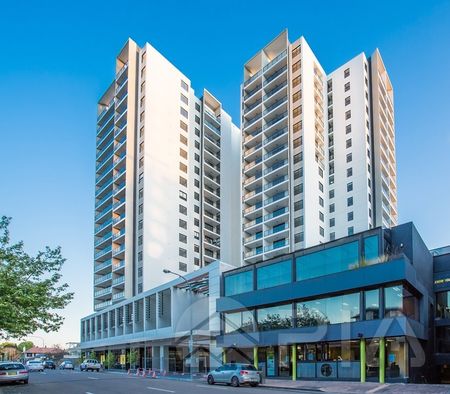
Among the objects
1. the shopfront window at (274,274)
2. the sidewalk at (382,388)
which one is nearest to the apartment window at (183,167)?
the shopfront window at (274,274)

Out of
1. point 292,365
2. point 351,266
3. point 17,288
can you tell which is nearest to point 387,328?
point 351,266

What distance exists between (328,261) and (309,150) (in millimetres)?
43324

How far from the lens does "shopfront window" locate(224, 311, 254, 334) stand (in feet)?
132

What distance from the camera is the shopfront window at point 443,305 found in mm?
37500

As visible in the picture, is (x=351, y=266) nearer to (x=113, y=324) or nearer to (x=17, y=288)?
(x=17, y=288)

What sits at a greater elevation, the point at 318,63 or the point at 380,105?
the point at 318,63

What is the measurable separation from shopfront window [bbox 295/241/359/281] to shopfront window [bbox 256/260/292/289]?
3.64 feet

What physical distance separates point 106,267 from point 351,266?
5786 cm

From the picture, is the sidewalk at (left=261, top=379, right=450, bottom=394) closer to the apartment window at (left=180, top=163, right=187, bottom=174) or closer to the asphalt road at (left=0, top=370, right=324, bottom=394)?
the asphalt road at (left=0, top=370, right=324, bottom=394)

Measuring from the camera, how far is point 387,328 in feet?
94.2

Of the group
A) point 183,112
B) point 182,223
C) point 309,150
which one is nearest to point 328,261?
point 309,150

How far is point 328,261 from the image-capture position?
34.2 metres

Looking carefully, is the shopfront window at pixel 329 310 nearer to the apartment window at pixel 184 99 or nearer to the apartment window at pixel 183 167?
the apartment window at pixel 183 167

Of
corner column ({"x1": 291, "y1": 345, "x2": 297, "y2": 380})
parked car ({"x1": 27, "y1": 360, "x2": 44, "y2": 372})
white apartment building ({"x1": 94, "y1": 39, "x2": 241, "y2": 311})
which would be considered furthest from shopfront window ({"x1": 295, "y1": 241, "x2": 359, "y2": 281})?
white apartment building ({"x1": 94, "y1": 39, "x2": 241, "y2": 311})
